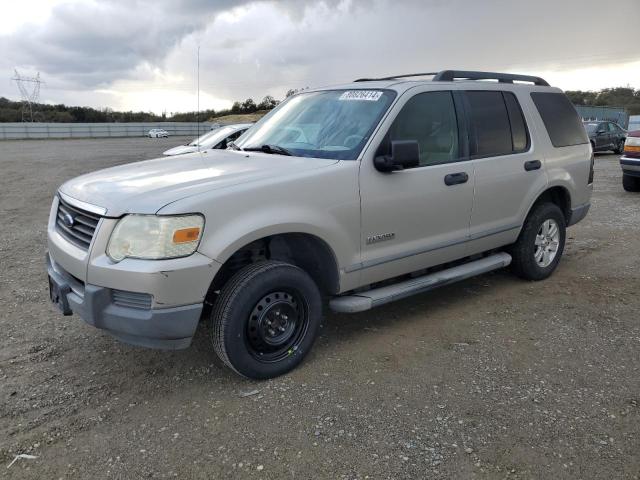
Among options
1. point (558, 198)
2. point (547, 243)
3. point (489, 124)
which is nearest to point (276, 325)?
point (489, 124)

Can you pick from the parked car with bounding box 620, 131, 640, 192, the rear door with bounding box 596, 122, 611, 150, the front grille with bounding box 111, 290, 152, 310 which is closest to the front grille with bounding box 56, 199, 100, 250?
the front grille with bounding box 111, 290, 152, 310

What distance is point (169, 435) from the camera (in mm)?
2945

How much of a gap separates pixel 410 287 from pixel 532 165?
189 centimetres

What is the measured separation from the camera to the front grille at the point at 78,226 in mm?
3225

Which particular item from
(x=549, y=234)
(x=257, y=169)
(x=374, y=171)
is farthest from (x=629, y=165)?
(x=257, y=169)

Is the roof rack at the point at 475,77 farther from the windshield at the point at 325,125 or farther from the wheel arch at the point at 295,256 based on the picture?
the wheel arch at the point at 295,256

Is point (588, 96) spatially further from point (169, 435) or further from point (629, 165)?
point (169, 435)

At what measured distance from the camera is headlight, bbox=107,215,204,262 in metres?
2.96

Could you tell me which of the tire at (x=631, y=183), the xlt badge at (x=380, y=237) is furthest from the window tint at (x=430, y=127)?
the tire at (x=631, y=183)

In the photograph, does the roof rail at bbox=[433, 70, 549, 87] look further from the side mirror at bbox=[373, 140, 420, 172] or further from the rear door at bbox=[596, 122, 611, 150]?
the rear door at bbox=[596, 122, 611, 150]

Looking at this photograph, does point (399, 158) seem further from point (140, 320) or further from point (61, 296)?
point (61, 296)

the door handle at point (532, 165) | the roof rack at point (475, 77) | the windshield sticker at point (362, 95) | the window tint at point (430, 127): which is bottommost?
the door handle at point (532, 165)

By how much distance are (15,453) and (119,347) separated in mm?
1269

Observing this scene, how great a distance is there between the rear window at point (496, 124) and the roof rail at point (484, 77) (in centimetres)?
19
